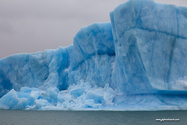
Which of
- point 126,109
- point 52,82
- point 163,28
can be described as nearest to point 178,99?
point 126,109

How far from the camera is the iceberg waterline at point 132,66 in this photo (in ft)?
34.2

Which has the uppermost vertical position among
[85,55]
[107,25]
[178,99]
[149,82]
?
[107,25]

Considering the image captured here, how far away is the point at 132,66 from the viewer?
1098 centimetres

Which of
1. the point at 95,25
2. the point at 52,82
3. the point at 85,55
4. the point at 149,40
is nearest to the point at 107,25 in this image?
the point at 95,25

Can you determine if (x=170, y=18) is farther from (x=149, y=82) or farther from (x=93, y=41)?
(x=93, y=41)

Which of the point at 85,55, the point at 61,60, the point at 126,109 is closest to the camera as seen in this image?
the point at 126,109

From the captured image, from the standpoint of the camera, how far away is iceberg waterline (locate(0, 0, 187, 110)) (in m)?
10.4

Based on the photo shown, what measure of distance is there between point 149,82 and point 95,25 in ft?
16.3

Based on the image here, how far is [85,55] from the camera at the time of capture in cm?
1434

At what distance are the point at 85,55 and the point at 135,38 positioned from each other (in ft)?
15.1

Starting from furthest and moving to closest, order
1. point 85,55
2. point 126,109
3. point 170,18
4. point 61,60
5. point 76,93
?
point 61,60
point 85,55
point 76,93
point 170,18
point 126,109

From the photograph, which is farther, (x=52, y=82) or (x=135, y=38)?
(x=52, y=82)

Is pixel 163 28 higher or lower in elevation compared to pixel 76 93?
higher

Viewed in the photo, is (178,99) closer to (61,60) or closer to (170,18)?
(170,18)
